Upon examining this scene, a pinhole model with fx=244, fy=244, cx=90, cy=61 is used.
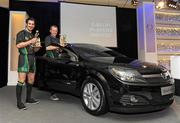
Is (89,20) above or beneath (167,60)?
above

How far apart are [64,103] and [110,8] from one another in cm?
440

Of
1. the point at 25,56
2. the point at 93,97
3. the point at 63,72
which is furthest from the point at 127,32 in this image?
the point at 93,97

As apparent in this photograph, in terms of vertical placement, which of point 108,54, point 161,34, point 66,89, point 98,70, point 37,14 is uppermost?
point 37,14

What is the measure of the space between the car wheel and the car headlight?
0.29 metres

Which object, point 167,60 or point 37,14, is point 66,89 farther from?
point 167,60

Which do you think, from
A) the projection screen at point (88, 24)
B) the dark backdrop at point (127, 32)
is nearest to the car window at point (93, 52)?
the projection screen at point (88, 24)

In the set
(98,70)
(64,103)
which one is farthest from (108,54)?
(64,103)

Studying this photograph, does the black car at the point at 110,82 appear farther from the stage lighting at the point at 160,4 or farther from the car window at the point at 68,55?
the stage lighting at the point at 160,4

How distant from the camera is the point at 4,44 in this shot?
6781mm

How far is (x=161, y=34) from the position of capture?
822 centimetres

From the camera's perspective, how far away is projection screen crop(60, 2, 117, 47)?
24.2 ft

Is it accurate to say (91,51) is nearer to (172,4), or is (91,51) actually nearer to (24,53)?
(24,53)

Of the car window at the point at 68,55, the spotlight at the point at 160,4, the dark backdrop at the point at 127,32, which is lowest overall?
the car window at the point at 68,55

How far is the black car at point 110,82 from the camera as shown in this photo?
3.21 meters
